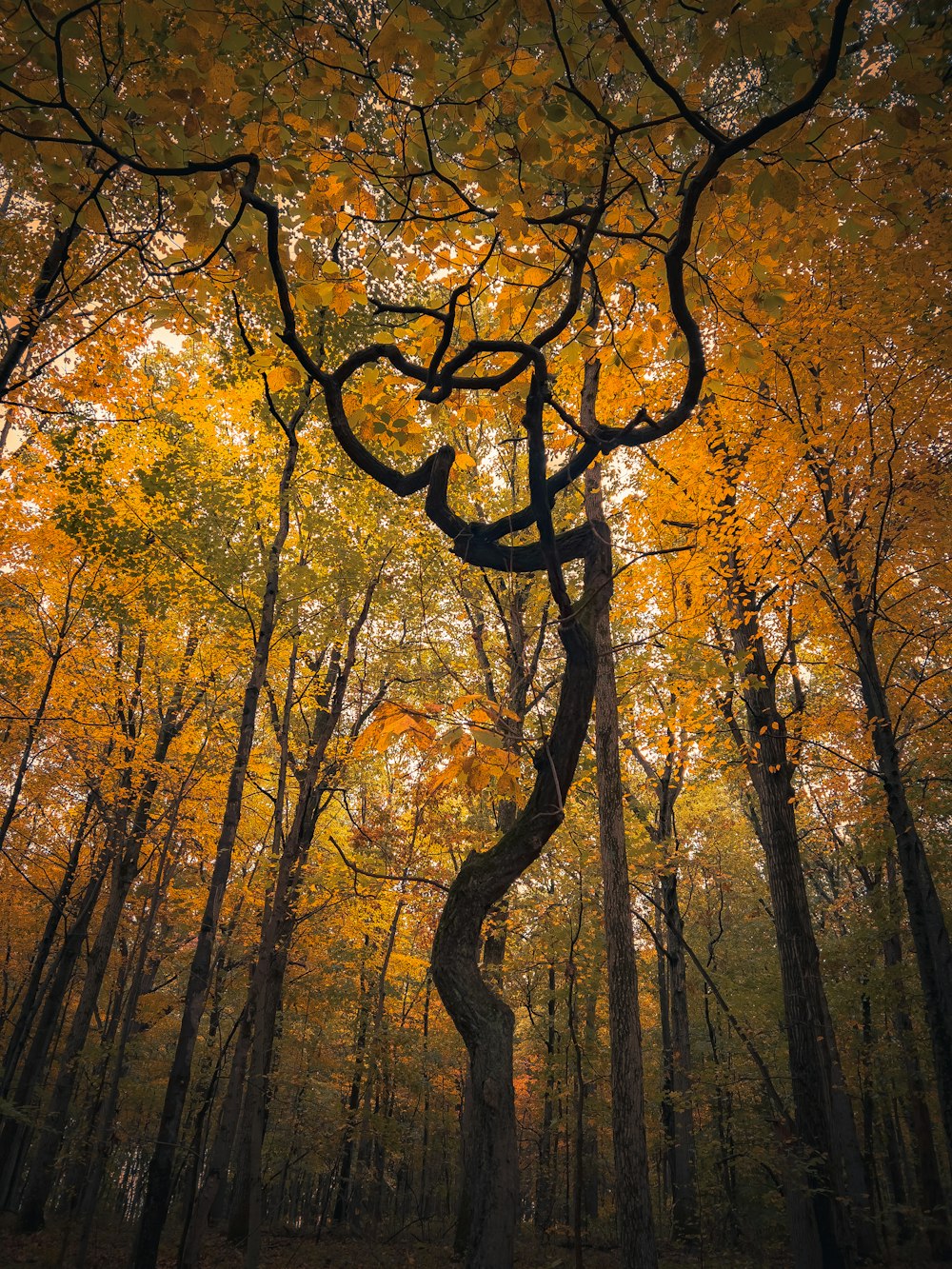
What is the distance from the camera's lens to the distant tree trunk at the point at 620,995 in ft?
15.5

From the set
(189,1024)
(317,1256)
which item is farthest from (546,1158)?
(189,1024)

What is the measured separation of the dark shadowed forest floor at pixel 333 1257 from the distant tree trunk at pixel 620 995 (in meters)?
6.28

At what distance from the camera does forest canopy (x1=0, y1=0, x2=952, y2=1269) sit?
7.73 feet

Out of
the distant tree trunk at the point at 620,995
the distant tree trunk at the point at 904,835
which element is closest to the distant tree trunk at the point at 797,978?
the distant tree trunk at the point at 904,835

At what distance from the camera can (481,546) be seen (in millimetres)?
3109

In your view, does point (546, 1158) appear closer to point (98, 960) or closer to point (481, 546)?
point (98, 960)

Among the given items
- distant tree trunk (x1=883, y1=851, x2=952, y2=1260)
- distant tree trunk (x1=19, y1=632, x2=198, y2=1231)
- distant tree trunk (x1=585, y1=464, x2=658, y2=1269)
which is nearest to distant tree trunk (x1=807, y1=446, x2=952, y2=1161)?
distant tree trunk (x1=585, y1=464, x2=658, y2=1269)

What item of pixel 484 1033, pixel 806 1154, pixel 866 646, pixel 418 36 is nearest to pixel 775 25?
pixel 418 36

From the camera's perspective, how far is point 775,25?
68.3 inches

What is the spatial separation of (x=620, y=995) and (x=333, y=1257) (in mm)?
11430

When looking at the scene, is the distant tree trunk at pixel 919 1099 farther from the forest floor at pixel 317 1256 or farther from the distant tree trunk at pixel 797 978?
the distant tree trunk at pixel 797 978

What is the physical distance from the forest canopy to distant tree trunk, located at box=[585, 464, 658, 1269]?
1.8 inches

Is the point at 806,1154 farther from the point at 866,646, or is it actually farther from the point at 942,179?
the point at 942,179

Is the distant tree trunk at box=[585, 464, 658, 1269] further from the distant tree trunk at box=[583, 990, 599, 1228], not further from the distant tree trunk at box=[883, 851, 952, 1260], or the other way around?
the distant tree trunk at box=[583, 990, 599, 1228]
